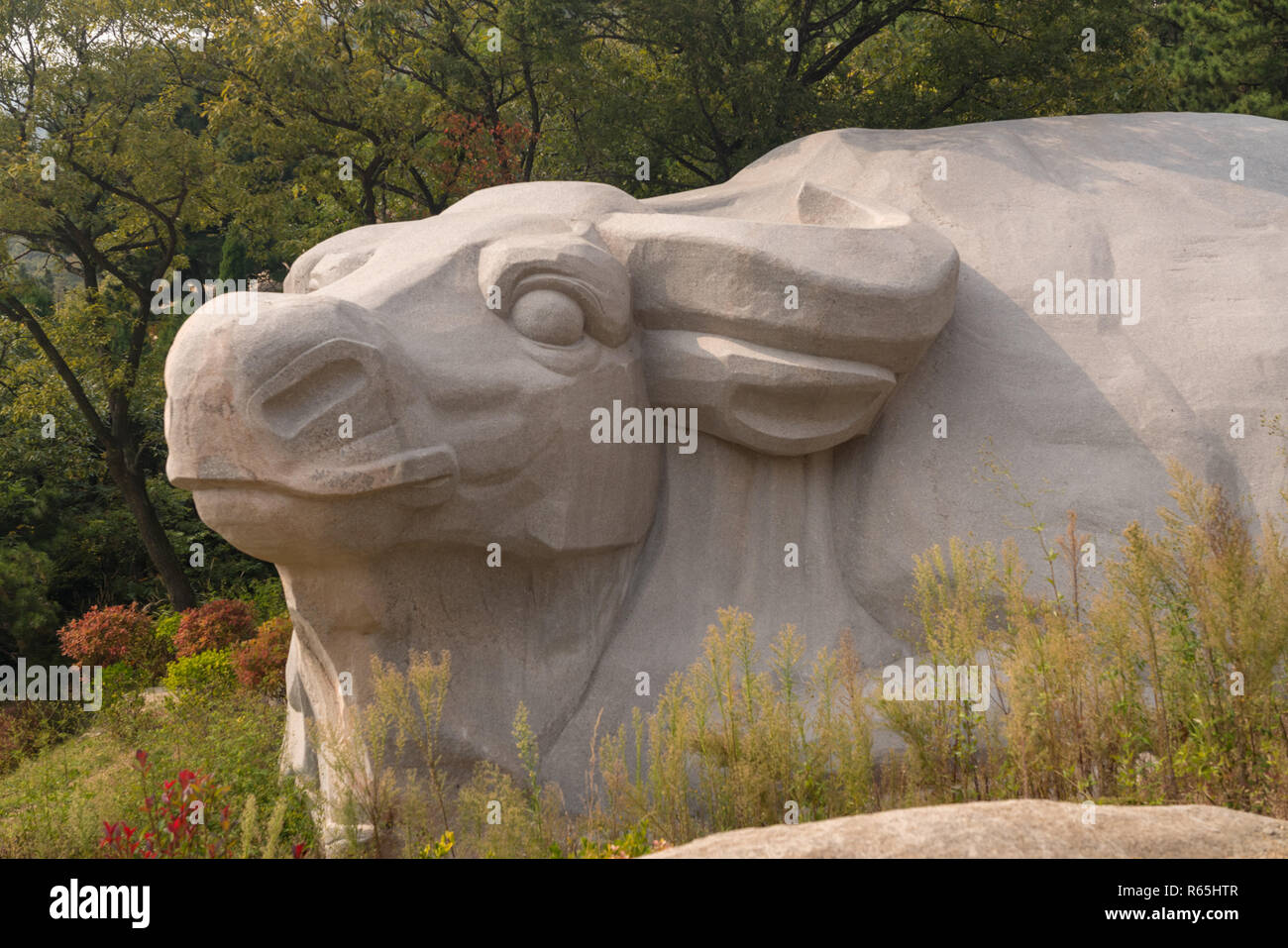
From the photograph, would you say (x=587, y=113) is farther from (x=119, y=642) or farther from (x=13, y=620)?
(x=13, y=620)

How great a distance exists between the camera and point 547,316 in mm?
4324

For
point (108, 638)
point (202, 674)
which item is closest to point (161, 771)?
point (202, 674)

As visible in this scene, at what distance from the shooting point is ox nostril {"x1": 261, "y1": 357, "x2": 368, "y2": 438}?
12.6 feet

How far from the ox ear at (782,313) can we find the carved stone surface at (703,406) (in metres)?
0.01

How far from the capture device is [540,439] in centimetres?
431

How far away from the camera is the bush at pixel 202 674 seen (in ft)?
28.1

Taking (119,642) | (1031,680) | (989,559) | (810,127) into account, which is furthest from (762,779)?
(119,642)

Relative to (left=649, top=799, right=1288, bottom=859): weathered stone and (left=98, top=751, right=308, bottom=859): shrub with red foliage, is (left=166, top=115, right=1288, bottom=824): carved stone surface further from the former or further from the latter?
(left=649, top=799, right=1288, bottom=859): weathered stone

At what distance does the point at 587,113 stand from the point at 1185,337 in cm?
559

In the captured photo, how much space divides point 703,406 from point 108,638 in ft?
22.5

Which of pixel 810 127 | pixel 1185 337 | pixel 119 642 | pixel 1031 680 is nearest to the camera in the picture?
pixel 1031 680

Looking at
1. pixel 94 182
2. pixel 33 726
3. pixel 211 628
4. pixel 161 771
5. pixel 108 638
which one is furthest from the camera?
pixel 94 182

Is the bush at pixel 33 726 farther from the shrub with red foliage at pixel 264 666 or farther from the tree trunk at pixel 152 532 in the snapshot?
the tree trunk at pixel 152 532

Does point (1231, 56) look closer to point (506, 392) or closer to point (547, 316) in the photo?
point (547, 316)
